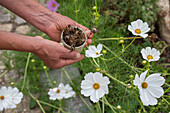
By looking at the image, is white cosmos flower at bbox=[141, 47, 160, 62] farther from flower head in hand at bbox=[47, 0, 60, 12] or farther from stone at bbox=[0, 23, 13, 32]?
stone at bbox=[0, 23, 13, 32]

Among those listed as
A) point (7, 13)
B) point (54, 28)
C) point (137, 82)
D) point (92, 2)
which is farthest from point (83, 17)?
point (7, 13)

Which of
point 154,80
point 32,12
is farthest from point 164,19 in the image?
point 32,12

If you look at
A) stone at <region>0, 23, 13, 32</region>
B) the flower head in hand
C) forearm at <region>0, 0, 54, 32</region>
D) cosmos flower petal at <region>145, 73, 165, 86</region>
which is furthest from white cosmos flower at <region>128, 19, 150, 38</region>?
stone at <region>0, 23, 13, 32</region>

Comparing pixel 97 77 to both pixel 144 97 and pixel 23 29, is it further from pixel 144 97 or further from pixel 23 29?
pixel 23 29

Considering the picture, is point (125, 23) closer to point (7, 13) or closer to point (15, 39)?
point (15, 39)

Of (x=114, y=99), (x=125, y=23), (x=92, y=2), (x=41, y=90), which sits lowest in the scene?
(x=41, y=90)
